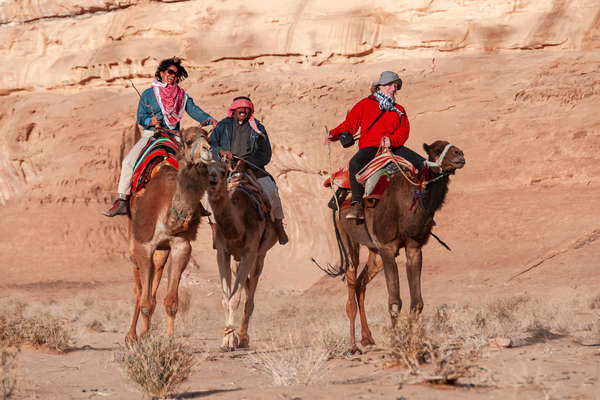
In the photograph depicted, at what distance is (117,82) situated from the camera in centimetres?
2850

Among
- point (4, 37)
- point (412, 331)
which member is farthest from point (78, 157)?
point (412, 331)

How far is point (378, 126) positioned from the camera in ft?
32.7

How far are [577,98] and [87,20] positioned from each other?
18631mm

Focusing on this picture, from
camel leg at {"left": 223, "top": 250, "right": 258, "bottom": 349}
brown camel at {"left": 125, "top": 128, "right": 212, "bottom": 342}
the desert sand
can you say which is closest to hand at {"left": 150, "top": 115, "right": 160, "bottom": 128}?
brown camel at {"left": 125, "top": 128, "right": 212, "bottom": 342}

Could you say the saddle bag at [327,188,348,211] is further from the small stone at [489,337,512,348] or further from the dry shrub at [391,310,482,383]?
the dry shrub at [391,310,482,383]

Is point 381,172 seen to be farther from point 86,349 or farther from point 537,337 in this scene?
point 86,349

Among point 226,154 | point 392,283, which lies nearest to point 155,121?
point 226,154

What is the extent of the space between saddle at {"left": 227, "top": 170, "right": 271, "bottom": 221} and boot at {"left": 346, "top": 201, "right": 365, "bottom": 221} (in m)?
1.89

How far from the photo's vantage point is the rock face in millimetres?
20047

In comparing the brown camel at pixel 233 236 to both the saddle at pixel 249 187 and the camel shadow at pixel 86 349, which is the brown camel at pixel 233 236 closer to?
the saddle at pixel 249 187

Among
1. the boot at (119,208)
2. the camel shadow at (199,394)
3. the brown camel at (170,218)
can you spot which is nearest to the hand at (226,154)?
the brown camel at (170,218)

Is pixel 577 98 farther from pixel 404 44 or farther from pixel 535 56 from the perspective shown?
pixel 404 44

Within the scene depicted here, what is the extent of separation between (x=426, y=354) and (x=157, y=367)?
2486 mm

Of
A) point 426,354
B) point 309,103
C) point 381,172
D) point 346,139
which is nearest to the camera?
point 426,354
